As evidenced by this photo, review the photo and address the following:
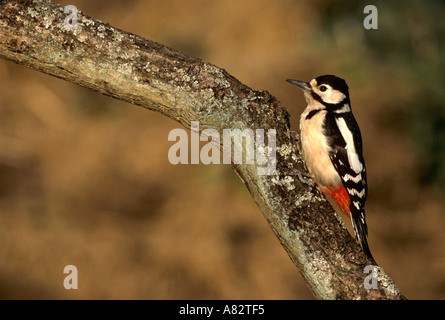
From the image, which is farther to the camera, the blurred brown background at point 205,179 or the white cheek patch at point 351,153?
the blurred brown background at point 205,179

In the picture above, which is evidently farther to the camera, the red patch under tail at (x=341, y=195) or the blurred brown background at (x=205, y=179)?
the blurred brown background at (x=205, y=179)

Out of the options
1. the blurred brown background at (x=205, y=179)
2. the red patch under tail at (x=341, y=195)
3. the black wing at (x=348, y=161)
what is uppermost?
the blurred brown background at (x=205, y=179)

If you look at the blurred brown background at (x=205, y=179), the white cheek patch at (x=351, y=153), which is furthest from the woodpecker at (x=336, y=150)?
the blurred brown background at (x=205, y=179)

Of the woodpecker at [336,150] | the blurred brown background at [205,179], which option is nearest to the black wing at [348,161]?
the woodpecker at [336,150]

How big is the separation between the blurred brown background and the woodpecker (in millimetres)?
2342

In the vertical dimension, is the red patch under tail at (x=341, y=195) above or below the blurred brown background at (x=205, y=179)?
below

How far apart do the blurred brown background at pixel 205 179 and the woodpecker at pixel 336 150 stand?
7.68 ft

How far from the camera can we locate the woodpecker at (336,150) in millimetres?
2930

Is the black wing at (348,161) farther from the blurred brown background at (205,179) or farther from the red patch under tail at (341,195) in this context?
the blurred brown background at (205,179)

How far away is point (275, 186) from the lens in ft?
6.75

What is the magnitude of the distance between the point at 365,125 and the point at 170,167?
2149 mm

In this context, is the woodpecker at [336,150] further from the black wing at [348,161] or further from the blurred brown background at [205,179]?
the blurred brown background at [205,179]

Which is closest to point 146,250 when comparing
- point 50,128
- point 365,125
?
point 50,128

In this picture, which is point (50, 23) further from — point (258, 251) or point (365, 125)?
point (365, 125)
